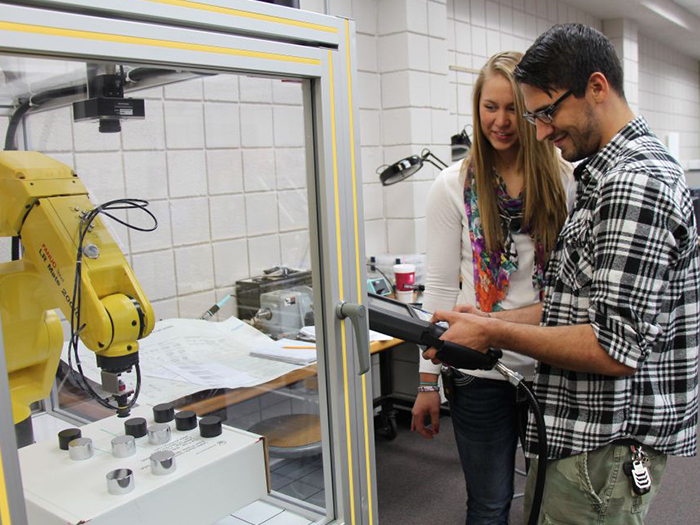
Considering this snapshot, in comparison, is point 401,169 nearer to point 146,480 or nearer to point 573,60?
point 573,60

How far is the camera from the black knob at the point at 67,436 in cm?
78

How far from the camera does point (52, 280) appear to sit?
2.32 feet

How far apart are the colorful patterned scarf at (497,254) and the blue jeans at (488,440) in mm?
189

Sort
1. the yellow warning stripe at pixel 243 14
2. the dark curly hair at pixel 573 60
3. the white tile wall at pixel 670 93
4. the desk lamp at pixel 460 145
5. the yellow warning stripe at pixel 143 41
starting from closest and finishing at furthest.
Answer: the yellow warning stripe at pixel 143 41, the yellow warning stripe at pixel 243 14, the dark curly hair at pixel 573 60, the desk lamp at pixel 460 145, the white tile wall at pixel 670 93

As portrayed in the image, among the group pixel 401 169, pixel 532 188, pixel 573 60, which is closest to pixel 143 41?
pixel 573 60

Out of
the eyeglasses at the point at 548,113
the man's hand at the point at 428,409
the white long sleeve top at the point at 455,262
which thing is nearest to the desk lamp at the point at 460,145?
the white long sleeve top at the point at 455,262

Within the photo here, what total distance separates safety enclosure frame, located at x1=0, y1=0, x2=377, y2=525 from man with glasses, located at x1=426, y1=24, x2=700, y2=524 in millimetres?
332

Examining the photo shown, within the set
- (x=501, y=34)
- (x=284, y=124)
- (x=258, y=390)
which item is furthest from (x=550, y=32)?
(x=501, y=34)

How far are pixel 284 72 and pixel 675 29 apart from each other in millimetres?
6471

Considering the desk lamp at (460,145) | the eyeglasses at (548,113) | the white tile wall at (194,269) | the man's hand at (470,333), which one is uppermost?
the desk lamp at (460,145)

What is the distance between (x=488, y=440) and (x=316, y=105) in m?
0.90

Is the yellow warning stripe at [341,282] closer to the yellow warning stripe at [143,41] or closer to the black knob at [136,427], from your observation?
the yellow warning stripe at [143,41]

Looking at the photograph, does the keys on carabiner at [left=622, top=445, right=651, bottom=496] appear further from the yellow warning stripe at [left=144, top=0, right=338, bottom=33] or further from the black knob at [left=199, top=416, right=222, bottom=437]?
the yellow warning stripe at [left=144, top=0, right=338, bottom=33]

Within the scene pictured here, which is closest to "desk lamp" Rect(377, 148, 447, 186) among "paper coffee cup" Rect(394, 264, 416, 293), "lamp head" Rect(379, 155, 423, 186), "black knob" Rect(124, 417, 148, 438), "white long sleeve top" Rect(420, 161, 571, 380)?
"lamp head" Rect(379, 155, 423, 186)
